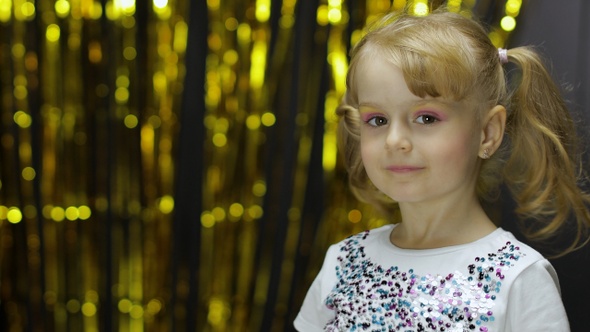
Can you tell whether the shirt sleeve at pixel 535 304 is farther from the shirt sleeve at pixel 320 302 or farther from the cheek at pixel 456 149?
the shirt sleeve at pixel 320 302

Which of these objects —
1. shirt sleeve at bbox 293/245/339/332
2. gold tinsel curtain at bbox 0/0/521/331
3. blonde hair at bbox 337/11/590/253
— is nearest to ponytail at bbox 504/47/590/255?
blonde hair at bbox 337/11/590/253

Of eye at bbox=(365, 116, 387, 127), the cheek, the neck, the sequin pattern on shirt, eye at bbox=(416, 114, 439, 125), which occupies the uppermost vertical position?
eye at bbox=(416, 114, 439, 125)

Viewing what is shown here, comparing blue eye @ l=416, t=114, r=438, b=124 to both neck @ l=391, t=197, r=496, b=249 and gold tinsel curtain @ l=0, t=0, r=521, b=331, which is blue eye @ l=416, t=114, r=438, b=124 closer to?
neck @ l=391, t=197, r=496, b=249

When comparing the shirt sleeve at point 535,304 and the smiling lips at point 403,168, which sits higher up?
the smiling lips at point 403,168

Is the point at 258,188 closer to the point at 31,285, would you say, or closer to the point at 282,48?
the point at 282,48

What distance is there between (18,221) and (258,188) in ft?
1.55

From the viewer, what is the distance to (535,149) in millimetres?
1025

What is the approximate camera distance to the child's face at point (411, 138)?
0.96 metres

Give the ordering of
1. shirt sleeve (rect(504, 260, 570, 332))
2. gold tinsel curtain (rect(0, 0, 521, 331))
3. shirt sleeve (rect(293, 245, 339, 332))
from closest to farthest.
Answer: shirt sleeve (rect(504, 260, 570, 332))
shirt sleeve (rect(293, 245, 339, 332))
gold tinsel curtain (rect(0, 0, 521, 331))

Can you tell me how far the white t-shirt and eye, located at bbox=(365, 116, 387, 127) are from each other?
0.17 meters

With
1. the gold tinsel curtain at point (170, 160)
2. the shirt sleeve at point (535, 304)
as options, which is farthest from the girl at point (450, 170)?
the gold tinsel curtain at point (170, 160)

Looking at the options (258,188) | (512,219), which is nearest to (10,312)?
(258,188)

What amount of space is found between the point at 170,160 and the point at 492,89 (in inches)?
30.2

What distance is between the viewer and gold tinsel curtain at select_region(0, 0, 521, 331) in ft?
5.06
